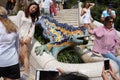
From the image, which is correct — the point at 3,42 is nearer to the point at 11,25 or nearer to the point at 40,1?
the point at 11,25

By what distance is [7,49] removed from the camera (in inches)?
219

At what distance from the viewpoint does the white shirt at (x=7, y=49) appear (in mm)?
5508

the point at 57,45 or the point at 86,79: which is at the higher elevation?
the point at 86,79

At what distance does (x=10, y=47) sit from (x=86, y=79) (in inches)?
123

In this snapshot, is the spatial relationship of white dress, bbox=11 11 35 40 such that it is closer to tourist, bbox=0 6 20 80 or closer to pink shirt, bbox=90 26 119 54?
pink shirt, bbox=90 26 119 54

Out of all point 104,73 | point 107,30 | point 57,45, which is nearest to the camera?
point 104,73

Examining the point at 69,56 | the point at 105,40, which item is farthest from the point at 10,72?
the point at 69,56

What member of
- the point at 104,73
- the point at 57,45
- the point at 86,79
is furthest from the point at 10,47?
the point at 57,45

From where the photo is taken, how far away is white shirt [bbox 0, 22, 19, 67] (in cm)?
551

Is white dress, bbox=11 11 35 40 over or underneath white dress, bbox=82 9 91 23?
over

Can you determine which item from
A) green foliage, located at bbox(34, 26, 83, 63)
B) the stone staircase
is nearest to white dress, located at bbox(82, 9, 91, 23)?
the stone staircase

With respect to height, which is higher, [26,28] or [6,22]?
[6,22]

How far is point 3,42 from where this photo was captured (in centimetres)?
555

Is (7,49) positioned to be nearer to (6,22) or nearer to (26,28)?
(6,22)
